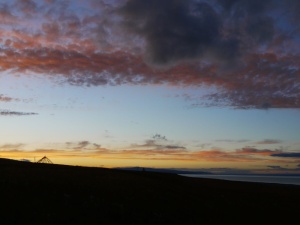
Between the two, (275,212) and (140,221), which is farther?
(275,212)

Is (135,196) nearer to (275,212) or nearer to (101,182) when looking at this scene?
(101,182)

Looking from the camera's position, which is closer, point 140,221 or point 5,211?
point 5,211

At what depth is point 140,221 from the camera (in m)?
29.2

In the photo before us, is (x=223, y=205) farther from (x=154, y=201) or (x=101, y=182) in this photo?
(x=101, y=182)

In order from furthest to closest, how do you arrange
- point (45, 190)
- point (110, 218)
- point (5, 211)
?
point (45, 190) < point (110, 218) < point (5, 211)

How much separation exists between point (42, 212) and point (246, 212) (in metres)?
22.7

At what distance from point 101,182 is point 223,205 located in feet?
46.6

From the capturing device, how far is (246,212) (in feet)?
129

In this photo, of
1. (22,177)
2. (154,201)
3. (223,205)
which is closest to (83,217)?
(154,201)

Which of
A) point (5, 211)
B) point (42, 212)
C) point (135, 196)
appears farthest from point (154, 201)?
point (5, 211)

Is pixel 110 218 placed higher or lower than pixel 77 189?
lower

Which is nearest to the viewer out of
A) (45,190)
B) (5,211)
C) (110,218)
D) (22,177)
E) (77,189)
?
(5,211)

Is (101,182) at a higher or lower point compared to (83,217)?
higher

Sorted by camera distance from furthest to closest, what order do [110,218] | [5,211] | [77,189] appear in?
[77,189], [110,218], [5,211]
